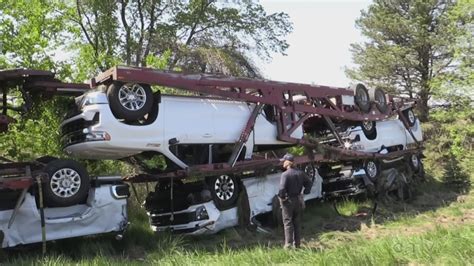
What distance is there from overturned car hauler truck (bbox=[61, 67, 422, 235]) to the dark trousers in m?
1.60

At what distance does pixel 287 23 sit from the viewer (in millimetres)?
31500

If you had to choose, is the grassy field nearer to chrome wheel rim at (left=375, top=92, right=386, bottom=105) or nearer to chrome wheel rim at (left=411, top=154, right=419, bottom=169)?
chrome wheel rim at (left=411, top=154, right=419, bottom=169)

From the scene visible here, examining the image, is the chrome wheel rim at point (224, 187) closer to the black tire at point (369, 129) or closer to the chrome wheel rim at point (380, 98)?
the black tire at point (369, 129)

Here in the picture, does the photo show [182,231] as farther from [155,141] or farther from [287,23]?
[287,23]

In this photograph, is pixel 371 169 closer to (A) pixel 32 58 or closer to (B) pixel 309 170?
(B) pixel 309 170

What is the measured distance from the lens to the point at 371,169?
14.2m

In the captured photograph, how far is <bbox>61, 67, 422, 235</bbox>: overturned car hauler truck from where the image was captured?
8820 millimetres

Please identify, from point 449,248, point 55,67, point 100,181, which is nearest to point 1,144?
point 55,67

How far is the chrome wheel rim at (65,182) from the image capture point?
8.23m

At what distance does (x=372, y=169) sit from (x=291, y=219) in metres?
6.23

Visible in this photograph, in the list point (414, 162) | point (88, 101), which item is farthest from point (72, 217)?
point (414, 162)

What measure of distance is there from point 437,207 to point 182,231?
698cm

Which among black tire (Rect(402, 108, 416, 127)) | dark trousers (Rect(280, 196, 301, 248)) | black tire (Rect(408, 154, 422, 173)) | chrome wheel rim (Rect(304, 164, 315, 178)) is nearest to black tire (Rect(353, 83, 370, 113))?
black tire (Rect(402, 108, 416, 127))

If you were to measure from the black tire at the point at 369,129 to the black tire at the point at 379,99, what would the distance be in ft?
1.61
